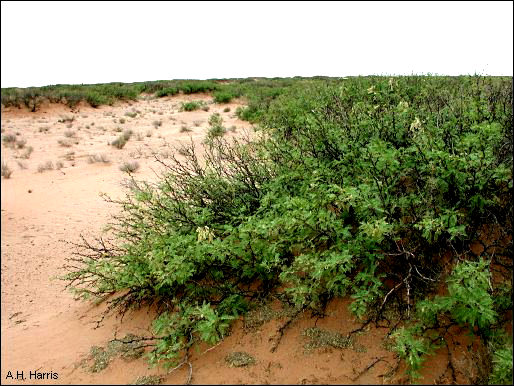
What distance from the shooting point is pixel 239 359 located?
3570 millimetres

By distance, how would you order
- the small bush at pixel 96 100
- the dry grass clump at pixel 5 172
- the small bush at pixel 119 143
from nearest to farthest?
the dry grass clump at pixel 5 172
the small bush at pixel 119 143
the small bush at pixel 96 100

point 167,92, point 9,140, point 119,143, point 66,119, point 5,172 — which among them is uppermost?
point 167,92

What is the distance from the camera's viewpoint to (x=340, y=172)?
4.37 metres

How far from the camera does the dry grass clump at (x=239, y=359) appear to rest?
11.6 feet

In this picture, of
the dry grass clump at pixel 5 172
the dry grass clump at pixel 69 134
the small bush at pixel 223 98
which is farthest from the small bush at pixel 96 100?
the dry grass clump at pixel 5 172

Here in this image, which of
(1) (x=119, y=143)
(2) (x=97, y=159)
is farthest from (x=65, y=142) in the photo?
(2) (x=97, y=159)

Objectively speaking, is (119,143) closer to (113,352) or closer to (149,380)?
(113,352)

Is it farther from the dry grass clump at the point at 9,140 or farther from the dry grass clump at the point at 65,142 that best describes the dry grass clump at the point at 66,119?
the dry grass clump at the point at 65,142

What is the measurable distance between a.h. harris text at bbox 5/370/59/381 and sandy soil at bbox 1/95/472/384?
0.09 ft

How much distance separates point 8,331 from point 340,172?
4074 millimetres

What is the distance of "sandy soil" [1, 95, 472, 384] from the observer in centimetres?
333

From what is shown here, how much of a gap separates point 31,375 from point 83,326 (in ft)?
2.69

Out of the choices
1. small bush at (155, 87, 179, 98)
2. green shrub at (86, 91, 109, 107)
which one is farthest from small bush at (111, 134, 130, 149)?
small bush at (155, 87, 179, 98)

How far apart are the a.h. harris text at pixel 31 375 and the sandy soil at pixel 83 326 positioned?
0.09ft
